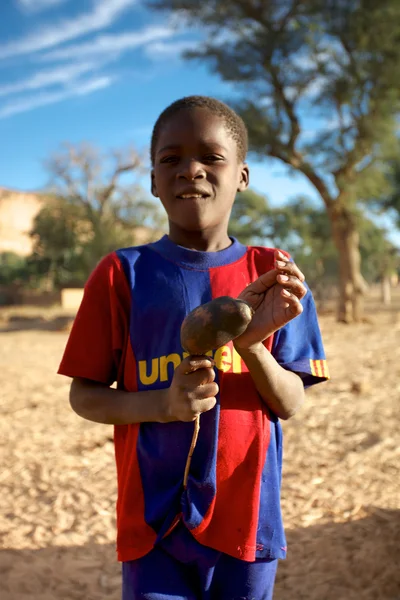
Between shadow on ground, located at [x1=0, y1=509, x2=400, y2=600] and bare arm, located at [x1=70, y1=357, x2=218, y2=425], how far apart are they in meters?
1.64

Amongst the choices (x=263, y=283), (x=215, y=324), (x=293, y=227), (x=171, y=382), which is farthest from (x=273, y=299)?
(x=293, y=227)

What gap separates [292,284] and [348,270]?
13.9 meters

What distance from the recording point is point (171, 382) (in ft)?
4.30

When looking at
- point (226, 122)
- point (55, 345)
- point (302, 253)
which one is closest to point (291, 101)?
point (55, 345)

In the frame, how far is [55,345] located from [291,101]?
8.20 meters

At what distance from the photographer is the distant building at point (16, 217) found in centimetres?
8662

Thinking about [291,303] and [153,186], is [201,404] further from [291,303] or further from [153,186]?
[153,186]

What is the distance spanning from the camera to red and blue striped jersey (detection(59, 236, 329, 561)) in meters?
1.35

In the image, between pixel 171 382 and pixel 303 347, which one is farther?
pixel 303 347

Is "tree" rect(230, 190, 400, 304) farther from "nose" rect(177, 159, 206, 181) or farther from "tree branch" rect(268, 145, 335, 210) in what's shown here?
"nose" rect(177, 159, 206, 181)

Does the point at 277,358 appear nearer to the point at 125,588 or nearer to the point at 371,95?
the point at 125,588

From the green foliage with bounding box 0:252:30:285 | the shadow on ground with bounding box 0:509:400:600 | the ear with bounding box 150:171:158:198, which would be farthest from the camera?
the green foliage with bounding box 0:252:30:285

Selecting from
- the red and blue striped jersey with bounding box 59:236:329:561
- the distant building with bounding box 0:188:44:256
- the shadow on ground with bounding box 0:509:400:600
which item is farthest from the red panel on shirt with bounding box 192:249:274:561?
the distant building with bounding box 0:188:44:256

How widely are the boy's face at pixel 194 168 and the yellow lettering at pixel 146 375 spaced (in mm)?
356
